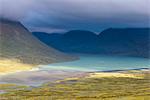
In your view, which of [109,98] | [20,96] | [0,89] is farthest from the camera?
[0,89]

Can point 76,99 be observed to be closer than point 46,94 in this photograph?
Yes

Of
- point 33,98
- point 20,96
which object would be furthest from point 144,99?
point 20,96

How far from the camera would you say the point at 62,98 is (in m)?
143

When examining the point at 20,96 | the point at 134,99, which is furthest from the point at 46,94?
the point at 134,99

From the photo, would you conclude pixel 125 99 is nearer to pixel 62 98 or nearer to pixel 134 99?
pixel 134 99

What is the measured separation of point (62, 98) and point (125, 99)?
91.6ft

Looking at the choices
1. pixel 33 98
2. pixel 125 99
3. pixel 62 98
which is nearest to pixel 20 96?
pixel 33 98

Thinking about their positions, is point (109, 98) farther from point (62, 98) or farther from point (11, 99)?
point (11, 99)

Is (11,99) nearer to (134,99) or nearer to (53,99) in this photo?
(53,99)

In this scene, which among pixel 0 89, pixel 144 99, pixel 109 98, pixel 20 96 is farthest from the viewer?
pixel 0 89

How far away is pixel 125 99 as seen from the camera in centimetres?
13238

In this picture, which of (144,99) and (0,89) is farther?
(0,89)

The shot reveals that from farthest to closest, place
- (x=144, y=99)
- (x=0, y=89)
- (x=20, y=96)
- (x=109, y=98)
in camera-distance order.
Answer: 1. (x=0, y=89)
2. (x=20, y=96)
3. (x=109, y=98)
4. (x=144, y=99)

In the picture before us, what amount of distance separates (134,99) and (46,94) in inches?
1849
